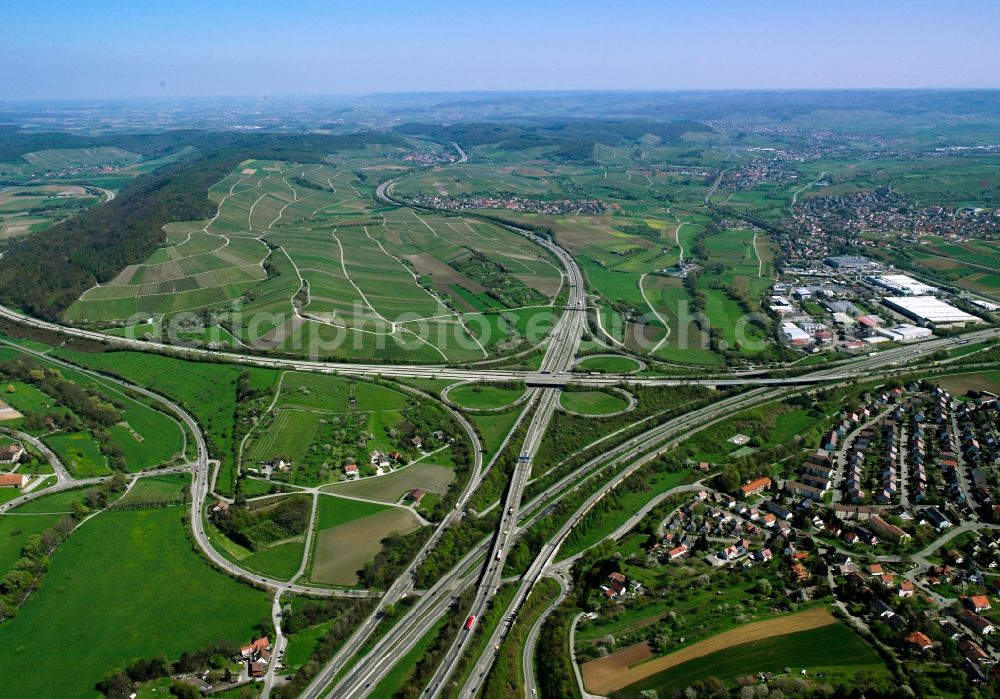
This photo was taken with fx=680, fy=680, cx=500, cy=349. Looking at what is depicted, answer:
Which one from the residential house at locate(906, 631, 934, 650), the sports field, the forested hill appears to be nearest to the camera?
the residential house at locate(906, 631, 934, 650)

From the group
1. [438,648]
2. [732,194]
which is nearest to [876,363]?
[438,648]

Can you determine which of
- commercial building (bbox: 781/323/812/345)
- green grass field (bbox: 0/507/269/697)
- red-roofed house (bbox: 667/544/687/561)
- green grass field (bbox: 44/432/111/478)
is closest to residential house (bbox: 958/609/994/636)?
red-roofed house (bbox: 667/544/687/561)

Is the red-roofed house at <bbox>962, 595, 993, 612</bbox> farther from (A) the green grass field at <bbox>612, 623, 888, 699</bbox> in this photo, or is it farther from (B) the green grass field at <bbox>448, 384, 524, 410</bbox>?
(B) the green grass field at <bbox>448, 384, 524, 410</bbox>

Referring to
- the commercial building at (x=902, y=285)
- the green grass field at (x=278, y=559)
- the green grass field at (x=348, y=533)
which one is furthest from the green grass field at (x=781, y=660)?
the commercial building at (x=902, y=285)

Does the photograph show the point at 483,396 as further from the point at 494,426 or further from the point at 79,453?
the point at 79,453

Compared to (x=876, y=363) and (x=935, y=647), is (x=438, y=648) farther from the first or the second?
(x=876, y=363)

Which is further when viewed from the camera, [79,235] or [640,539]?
[79,235]

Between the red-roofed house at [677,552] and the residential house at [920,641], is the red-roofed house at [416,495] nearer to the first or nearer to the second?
the red-roofed house at [677,552]
